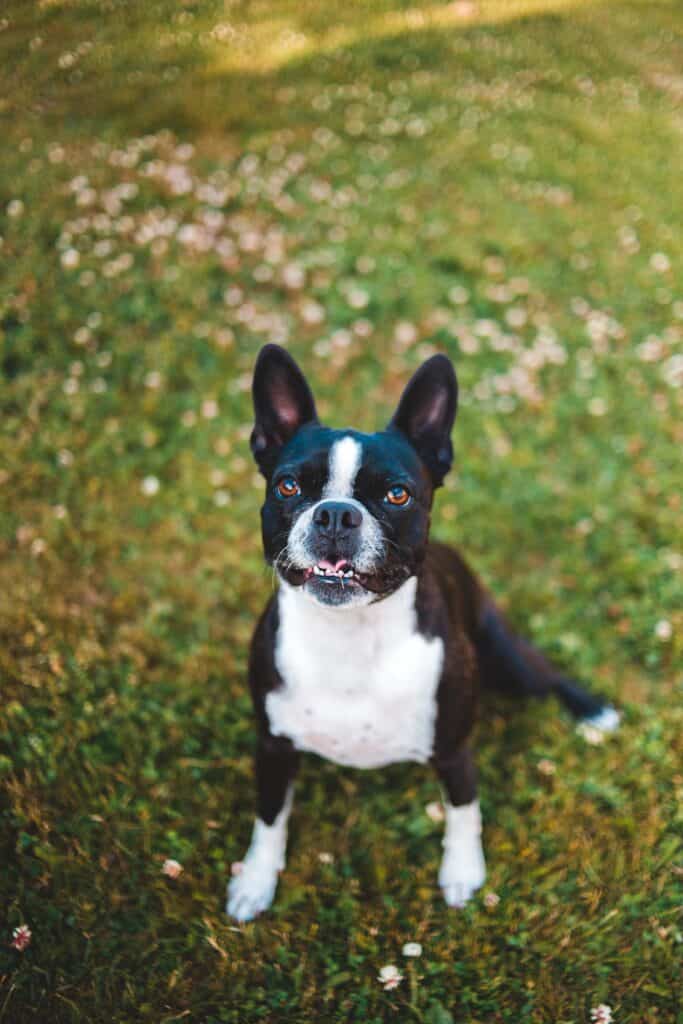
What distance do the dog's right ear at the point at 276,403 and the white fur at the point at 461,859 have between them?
1.44 metres

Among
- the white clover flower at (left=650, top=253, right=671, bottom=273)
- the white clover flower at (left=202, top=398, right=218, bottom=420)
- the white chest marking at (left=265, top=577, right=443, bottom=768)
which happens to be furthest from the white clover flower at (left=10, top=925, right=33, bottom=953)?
the white clover flower at (left=650, top=253, right=671, bottom=273)

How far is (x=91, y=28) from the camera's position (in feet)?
12.3

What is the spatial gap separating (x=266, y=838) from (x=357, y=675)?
0.88 metres

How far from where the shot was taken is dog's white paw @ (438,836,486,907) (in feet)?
9.52

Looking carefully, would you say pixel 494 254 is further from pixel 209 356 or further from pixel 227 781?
pixel 227 781

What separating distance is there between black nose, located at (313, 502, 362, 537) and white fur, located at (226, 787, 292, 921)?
1215 mm

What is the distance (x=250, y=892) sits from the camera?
2.86 meters

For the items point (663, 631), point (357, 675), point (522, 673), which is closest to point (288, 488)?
point (357, 675)

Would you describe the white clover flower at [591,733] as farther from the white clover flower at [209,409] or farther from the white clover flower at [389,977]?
the white clover flower at [209,409]

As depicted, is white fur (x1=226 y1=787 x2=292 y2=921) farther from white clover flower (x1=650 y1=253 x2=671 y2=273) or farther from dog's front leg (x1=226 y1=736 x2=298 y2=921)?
white clover flower (x1=650 y1=253 x2=671 y2=273)

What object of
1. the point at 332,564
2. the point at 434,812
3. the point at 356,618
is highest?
the point at 332,564

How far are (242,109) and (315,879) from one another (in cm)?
474

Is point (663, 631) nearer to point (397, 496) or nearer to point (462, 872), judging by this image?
point (462, 872)

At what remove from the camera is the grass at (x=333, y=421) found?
2783 millimetres
